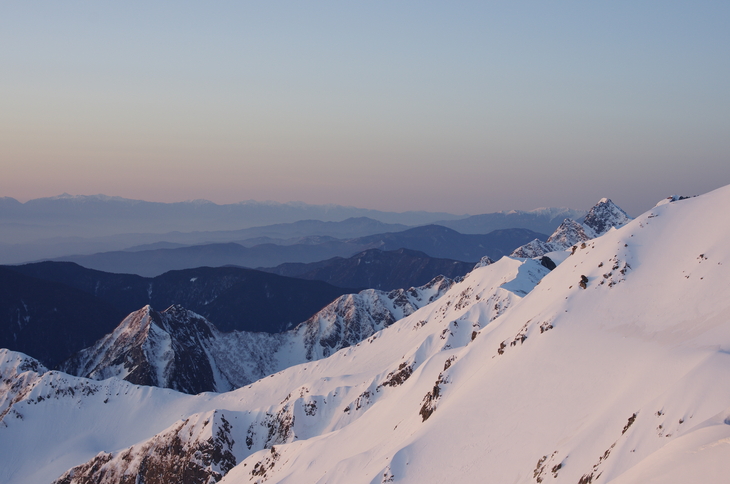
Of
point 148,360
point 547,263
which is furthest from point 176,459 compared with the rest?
point 547,263

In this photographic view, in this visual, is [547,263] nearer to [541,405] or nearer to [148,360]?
[541,405]

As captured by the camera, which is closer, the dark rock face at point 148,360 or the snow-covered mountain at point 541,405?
A: the snow-covered mountain at point 541,405

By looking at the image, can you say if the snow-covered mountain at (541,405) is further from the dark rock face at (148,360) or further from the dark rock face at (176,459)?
the dark rock face at (148,360)

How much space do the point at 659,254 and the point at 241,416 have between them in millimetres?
90203

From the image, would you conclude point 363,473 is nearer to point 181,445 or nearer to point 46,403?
point 181,445

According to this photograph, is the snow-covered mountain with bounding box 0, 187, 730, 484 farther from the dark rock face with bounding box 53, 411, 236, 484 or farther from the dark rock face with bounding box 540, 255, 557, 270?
the dark rock face with bounding box 540, 255, 557, 270

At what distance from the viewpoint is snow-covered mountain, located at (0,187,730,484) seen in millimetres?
32822

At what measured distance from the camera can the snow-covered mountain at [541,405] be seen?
108ft

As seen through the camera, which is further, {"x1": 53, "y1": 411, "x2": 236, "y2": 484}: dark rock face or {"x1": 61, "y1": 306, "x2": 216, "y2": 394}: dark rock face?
{"x1": 61, "y1": 306, "x2": 216, "y2": 394}: dark rock face

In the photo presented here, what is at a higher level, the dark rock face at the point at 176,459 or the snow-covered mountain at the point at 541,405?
the snow-covered mountain at the point at 541,405

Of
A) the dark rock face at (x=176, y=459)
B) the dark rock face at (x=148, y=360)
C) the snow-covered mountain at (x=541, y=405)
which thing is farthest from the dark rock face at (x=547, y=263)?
the dark rock face at (x=148, y=360)

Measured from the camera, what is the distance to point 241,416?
108 metres

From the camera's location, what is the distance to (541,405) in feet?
159

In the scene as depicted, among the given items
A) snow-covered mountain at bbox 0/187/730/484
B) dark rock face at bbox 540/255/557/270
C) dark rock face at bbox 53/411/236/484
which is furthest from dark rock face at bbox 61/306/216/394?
dark rock face at bbox 540/255/557/270
